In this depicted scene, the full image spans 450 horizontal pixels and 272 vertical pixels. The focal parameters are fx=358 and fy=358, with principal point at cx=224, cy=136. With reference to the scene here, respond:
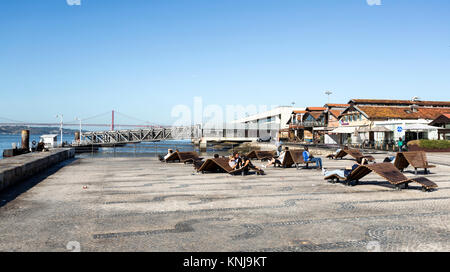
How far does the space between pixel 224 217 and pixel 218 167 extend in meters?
8.61

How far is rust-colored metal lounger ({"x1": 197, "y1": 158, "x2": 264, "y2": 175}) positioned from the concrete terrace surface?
8.66 ft

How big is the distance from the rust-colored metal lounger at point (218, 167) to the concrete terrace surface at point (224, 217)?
8.66 feet

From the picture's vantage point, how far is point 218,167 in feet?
51.8

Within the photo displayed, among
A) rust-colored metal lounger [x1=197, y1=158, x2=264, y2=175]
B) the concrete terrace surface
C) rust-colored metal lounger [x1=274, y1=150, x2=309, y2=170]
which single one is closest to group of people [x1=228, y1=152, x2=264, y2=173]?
rust-colored metal lounger [x1=197, y1=158, x2=264, y2=175]

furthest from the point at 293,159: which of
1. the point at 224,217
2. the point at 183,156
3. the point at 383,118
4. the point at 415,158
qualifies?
the point at 383,118

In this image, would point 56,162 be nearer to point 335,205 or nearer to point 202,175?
point 202,175

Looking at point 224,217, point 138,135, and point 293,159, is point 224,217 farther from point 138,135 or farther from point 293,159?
point 138,135

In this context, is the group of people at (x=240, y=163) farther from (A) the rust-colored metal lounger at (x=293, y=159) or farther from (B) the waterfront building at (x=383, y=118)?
(B) the waterfront building at (x=383, y=118)

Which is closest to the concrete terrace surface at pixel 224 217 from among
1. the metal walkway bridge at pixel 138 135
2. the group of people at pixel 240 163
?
the group of people at pixel 240 163

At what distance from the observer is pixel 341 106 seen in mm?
62000

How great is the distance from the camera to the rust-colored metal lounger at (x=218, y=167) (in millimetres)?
14672

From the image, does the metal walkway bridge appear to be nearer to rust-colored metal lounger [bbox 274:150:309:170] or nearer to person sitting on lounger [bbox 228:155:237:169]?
rust-colored metal lounger [bbox 274:150:309:170]
